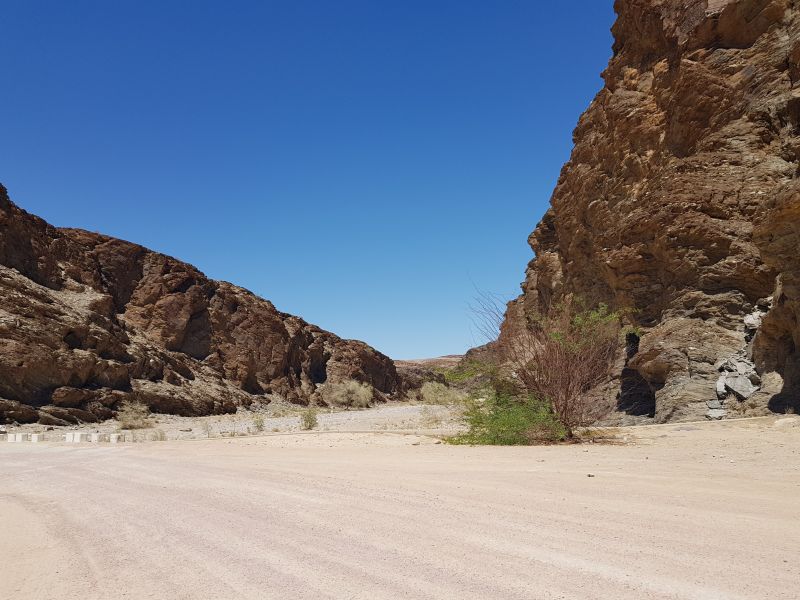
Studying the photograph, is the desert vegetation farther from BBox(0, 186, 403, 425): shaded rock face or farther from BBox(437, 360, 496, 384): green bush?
BBox(0, 186, 403, 425): shaded rock face

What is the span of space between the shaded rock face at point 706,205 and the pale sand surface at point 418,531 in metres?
7.94

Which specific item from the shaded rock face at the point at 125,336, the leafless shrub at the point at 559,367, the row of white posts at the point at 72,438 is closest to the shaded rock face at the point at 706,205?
the leafless shrub at the point at 559,367

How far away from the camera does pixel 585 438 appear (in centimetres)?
1100

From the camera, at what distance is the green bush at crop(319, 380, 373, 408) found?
2314 inches

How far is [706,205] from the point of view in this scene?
57.9 ft

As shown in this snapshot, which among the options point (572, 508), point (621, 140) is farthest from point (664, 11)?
point (572, 508)

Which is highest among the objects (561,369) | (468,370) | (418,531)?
(468,370)

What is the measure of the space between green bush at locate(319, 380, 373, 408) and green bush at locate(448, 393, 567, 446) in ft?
157

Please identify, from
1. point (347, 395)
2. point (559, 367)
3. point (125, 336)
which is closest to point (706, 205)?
point (559, 367)

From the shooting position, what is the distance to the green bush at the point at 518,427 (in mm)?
10680

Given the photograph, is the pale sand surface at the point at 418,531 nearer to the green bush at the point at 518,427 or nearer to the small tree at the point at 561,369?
the green bush at the point at 518,427

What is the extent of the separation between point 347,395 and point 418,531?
57.1 meters

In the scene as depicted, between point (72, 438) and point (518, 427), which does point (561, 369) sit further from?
point (72, 438)

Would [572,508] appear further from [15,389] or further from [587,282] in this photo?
[15,389]
